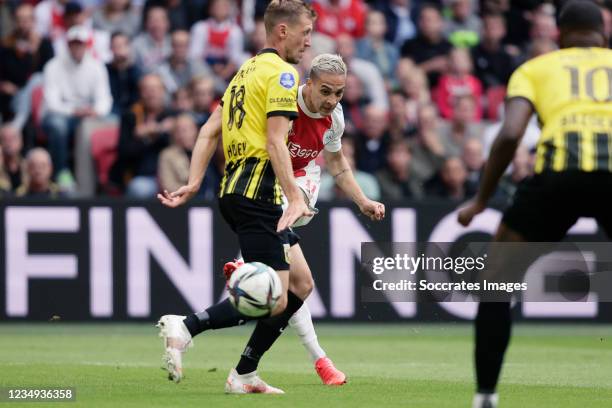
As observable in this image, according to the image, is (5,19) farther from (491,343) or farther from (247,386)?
(491,343)

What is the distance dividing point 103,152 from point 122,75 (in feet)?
5.17

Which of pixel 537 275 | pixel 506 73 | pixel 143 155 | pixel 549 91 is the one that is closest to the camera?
pixel 549 91

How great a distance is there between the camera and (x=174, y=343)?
7906 mm

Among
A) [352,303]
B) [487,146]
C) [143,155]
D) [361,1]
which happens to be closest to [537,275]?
[352,303]

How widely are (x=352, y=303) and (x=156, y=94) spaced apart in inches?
146

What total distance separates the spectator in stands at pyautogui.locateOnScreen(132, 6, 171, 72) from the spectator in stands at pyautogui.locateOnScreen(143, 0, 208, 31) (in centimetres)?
54

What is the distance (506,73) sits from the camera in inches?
738

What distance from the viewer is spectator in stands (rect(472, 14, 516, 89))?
1878cm

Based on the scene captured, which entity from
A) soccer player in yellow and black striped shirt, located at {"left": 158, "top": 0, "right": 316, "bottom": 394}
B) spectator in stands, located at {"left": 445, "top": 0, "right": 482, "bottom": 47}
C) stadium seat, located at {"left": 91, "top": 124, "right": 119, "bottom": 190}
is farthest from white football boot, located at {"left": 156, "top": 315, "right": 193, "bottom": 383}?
spectator in stands, located at {"left": 445, "top": 0, "right": 482, "bottom": 47}

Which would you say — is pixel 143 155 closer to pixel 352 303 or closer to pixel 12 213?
pixel 12 213

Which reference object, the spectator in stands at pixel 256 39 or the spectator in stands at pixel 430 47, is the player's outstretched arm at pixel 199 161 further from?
the spectator in stands at pixel 430 47

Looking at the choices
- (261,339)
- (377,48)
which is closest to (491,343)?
(261,339)

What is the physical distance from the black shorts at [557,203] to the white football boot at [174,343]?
94.2 inches

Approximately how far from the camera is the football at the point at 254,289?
7.72 metres
